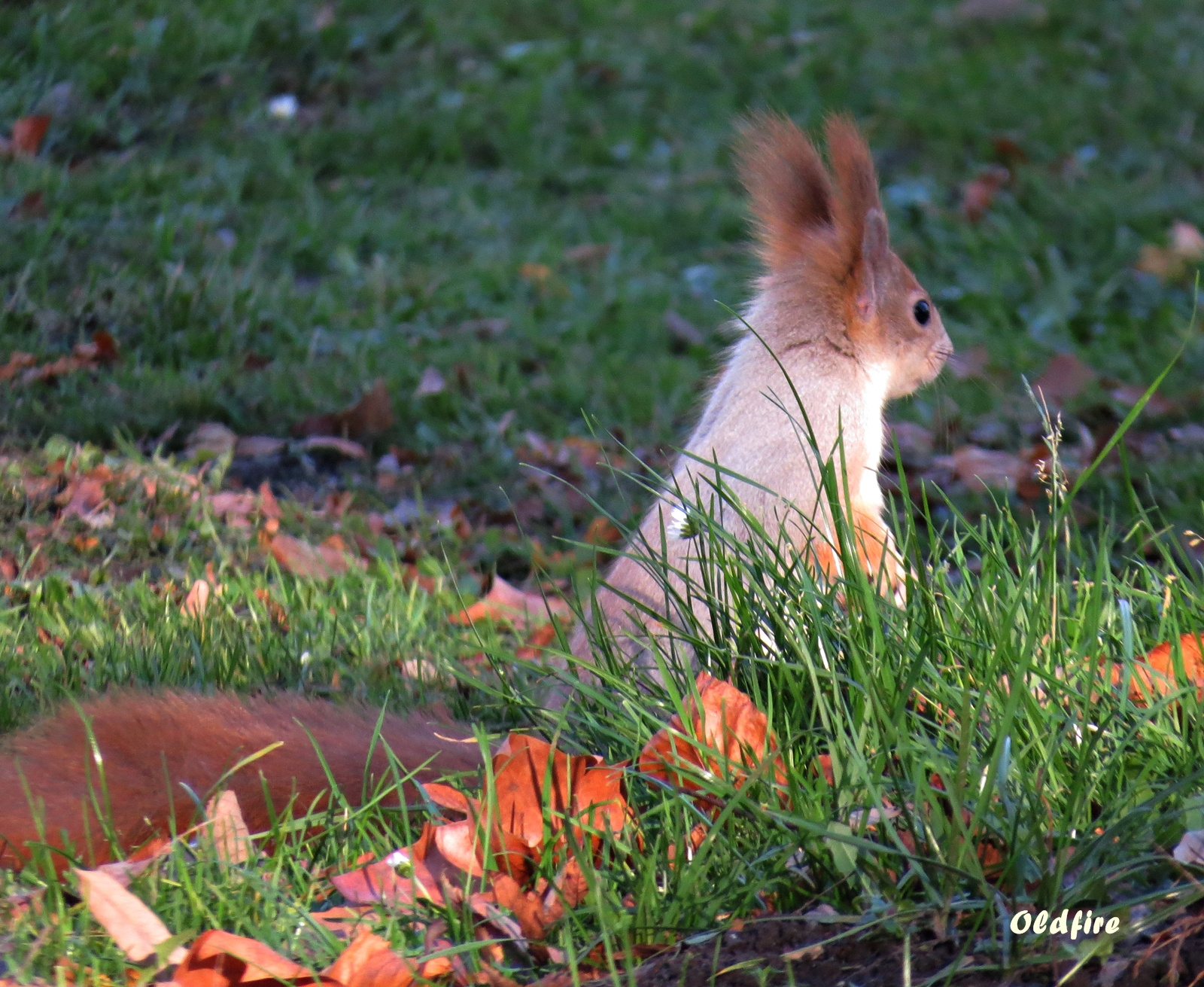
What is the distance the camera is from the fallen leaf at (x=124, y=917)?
5.78ft

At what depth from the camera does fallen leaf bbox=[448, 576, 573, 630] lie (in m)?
3.48

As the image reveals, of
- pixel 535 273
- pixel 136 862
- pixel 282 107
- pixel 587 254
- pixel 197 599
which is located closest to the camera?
pixel 136 862

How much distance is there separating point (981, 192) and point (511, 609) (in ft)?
13.0

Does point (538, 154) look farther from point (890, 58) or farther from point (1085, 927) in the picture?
point (1085, 927)

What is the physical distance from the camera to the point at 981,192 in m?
6.54

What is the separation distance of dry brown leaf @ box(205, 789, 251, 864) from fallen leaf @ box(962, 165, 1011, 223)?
5224 millimetres

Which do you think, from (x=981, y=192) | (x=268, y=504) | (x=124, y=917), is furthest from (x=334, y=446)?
(x=981, y=192)

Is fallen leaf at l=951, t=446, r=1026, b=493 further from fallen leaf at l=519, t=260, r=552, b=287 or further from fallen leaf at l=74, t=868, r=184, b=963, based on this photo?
fallen leaf at l=74, t=868, r=184, b=963

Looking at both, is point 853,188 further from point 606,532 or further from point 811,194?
point 606,532

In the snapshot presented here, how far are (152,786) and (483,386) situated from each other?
10.1ft

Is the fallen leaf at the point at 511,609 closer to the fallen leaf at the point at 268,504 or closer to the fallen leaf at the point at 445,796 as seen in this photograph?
the fallen leaf at the point at 268,504

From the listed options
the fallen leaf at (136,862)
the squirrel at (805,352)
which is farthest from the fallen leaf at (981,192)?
the fallen leaf at (136,862)

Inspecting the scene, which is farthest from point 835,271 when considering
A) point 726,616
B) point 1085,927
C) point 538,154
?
point 538,154

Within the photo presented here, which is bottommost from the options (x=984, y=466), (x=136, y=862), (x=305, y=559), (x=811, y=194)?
(x=984, y=466)
